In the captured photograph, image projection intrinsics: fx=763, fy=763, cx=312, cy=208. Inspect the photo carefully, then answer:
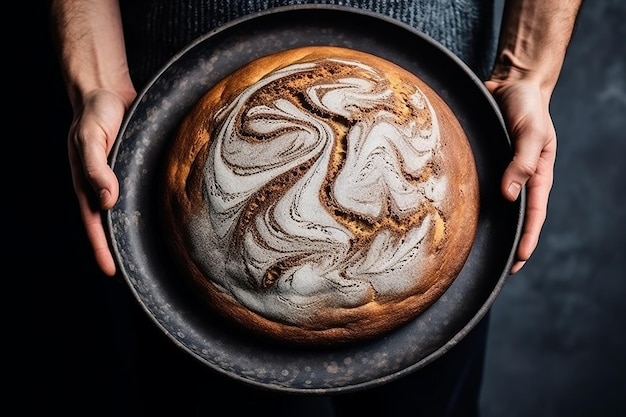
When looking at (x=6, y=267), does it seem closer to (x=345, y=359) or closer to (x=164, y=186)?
(x=164, y=186)

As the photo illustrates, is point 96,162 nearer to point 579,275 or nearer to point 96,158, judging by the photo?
point 96,158

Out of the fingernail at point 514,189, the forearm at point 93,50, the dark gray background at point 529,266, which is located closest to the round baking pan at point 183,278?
the fingernail at point 514,189

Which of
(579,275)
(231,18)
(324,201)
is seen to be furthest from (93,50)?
(579,275)

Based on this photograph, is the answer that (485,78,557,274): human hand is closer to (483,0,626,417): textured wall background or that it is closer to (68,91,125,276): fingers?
(68,91,125,276): fingers

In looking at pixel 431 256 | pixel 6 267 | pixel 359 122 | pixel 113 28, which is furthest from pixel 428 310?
pixel 6 267

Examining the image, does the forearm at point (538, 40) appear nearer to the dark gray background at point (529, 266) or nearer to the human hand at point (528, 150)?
the human hand at point (528, 150)

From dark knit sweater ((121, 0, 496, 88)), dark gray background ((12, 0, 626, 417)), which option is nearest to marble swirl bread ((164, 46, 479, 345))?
dark knit sweater ((121, 0, 496, 88))
